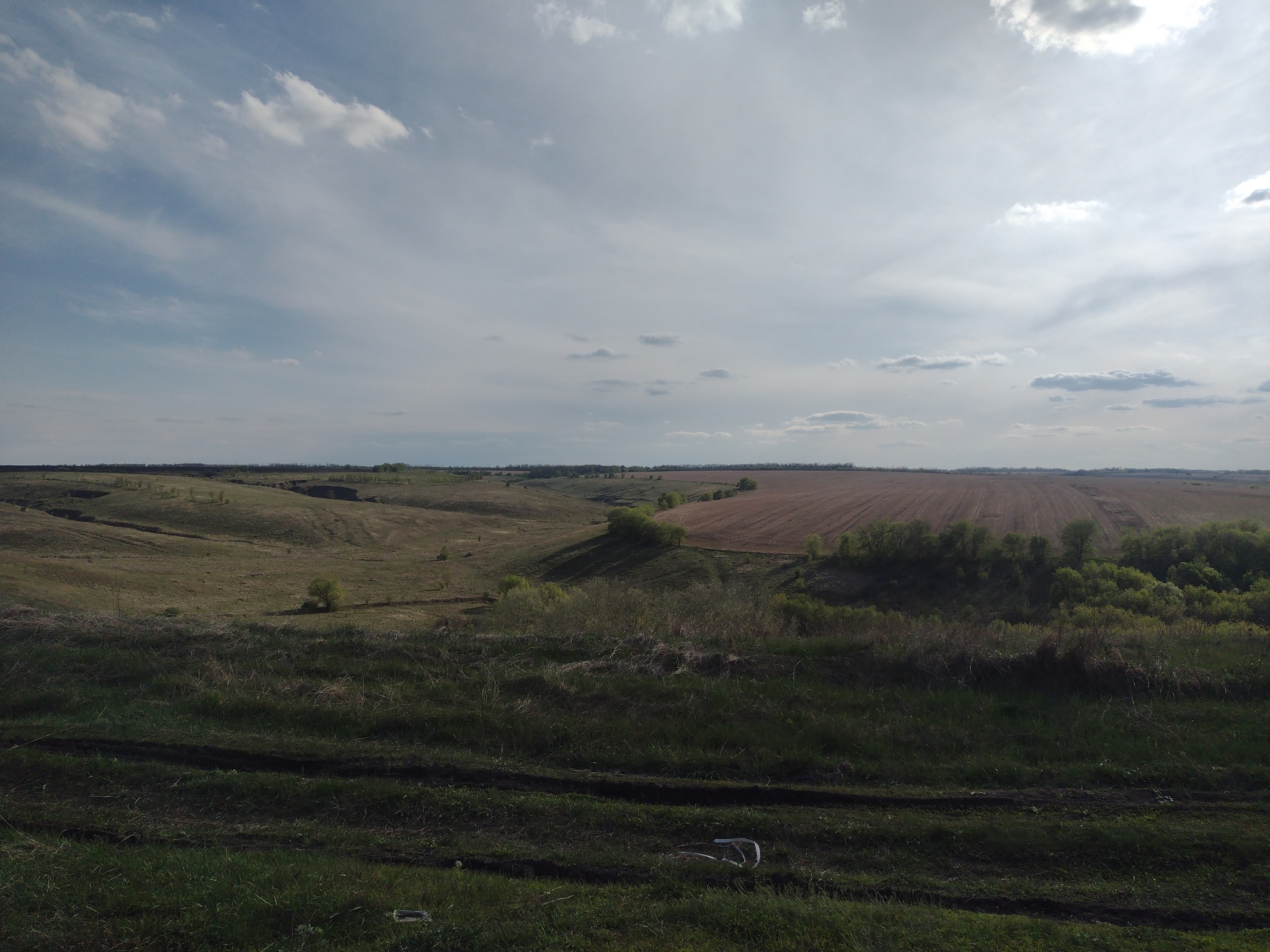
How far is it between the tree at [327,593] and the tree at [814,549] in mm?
40245

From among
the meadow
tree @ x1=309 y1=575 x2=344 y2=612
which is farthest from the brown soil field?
the meadow

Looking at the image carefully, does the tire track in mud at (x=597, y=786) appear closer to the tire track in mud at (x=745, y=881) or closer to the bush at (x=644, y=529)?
the tire track in mud at (x=745, y=881)

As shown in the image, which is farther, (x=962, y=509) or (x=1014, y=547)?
(x=962, y=509)

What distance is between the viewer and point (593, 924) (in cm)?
511

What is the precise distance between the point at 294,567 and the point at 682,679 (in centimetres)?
6456

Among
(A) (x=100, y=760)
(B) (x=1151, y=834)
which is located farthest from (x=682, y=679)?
(A) (x=100, y=760)

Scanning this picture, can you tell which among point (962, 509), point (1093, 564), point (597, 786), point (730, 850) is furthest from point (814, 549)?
point (730, 850)

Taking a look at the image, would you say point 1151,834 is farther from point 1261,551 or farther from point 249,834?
point 1261,551

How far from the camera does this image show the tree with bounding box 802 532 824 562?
53.0 m

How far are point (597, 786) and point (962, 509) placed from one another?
2756 inches

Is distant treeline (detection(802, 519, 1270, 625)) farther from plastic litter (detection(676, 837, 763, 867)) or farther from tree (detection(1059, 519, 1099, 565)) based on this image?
plastic litter (detection(676, 837, 763, 867))

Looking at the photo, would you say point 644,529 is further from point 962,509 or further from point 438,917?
point 438,917

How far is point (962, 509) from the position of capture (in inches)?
2601

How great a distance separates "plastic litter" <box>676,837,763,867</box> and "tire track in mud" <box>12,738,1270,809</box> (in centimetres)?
93
